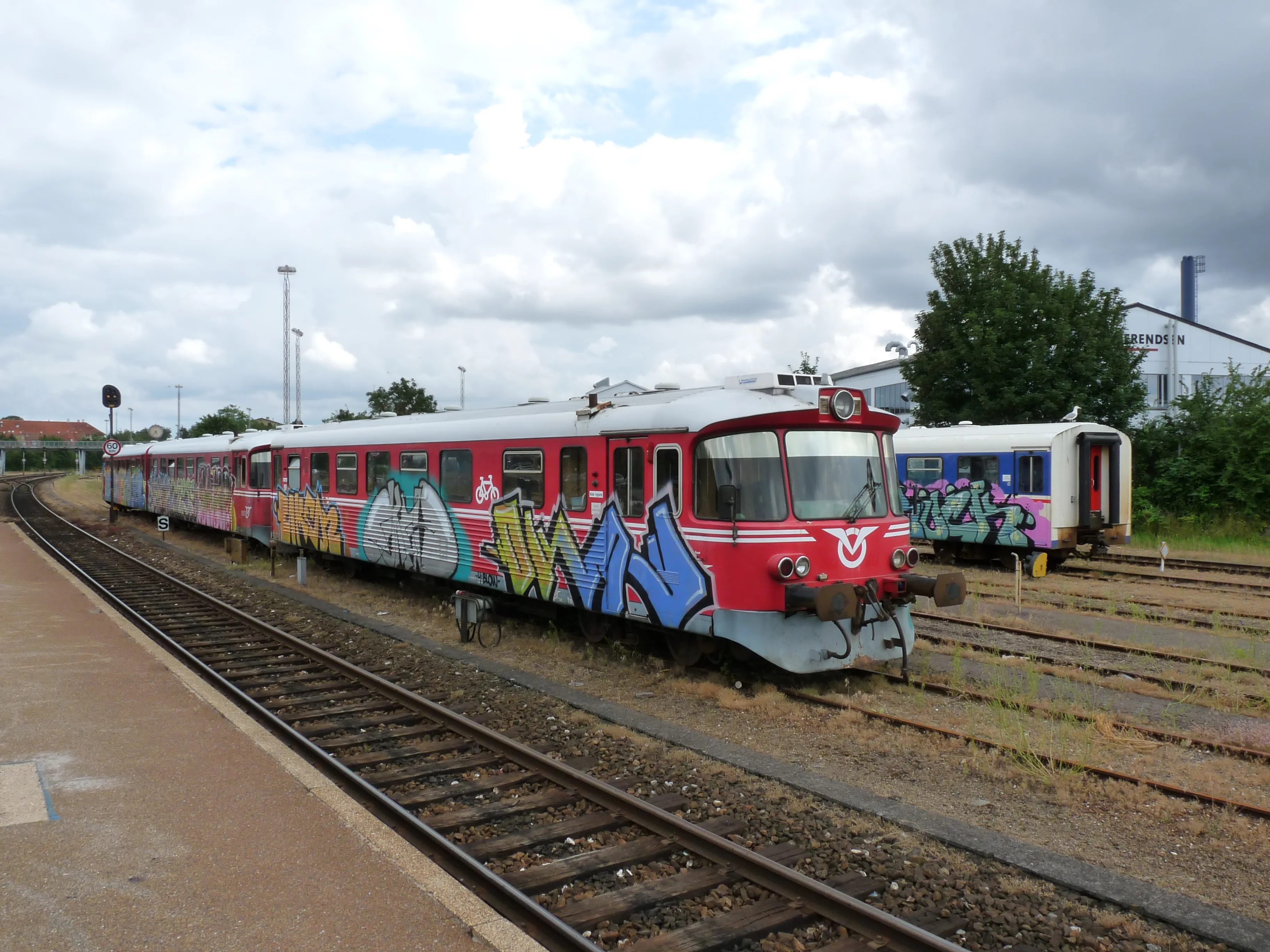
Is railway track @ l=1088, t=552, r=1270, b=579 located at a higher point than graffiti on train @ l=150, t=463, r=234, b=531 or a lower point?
lower

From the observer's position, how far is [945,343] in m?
28.8

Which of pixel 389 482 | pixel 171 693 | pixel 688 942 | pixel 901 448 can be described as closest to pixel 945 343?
pixel 901 448

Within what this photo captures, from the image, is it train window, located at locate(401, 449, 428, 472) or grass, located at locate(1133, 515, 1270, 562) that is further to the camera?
grass, located at locate(1133, 515, 1270, 562)

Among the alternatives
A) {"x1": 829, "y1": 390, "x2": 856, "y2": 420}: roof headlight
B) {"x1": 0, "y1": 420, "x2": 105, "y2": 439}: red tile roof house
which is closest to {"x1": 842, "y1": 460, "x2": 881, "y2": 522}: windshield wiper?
{"x1": 829, "y1": 390, "x2": 856, "y2": 420}: roof headlight

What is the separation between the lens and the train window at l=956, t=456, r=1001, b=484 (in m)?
19.2

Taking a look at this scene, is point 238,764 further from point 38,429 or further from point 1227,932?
point 38,429

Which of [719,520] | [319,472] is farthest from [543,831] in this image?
[319,472]

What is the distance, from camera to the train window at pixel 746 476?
8.78 m

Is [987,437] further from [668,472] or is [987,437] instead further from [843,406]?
[668,472]

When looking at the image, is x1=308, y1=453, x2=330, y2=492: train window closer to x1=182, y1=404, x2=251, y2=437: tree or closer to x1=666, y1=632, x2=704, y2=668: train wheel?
x1=666, y1=632, x2=704, y2=668: train wheel

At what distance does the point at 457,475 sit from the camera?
43.3 feet

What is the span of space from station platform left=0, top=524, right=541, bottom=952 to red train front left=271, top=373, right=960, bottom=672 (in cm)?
387

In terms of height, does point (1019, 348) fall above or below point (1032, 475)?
above

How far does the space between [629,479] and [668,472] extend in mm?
626
